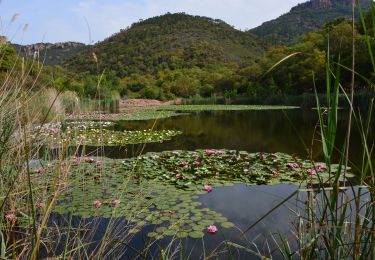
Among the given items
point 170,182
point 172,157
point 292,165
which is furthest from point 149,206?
point 172,157

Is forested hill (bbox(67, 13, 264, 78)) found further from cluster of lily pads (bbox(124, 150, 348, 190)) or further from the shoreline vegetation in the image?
cluster of lily pads (bbox(124, 150, 348, 190))

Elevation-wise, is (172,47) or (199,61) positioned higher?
(172,47)

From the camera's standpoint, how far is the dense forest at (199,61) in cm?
2749

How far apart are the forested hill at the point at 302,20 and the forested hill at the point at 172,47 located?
1024cm

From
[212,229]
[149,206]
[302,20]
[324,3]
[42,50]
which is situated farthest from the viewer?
[324,3]

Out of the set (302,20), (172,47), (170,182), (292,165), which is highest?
(302,20)

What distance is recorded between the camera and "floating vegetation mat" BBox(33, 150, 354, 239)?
10.4 feet

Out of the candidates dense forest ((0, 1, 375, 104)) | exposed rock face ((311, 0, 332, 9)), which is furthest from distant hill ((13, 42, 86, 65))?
exposed rock face ((311, 0, 332, 9))

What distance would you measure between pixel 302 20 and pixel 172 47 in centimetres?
4840

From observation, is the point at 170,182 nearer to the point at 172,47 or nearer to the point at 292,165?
the point at 292,165

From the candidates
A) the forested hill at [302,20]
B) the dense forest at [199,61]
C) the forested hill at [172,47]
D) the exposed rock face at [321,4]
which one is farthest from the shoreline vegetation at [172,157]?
the exposed rock face at [321,4]

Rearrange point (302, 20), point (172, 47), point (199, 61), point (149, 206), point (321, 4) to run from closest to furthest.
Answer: point (149, 206)
point (199, 61)
point (172, 47)
point (302, 20)
point (321, 4)

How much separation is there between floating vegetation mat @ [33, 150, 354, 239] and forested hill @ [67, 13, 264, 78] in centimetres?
4678

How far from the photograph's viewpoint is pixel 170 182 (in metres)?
4.64
